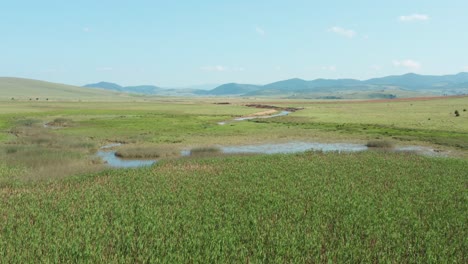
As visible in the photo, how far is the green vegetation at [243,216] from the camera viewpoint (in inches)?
551

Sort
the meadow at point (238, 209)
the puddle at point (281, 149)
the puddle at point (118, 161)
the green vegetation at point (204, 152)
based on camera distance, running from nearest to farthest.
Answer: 1. the meadow at point (238, 209)
2. the puddle at point (118, 161)
3. the puddle at point (281, 149)
4. the green vegetation at point (204, 152)

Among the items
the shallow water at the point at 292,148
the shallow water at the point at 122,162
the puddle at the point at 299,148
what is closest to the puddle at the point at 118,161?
the shallow water at the point at 122,162

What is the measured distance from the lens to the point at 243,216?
1784 centimetres

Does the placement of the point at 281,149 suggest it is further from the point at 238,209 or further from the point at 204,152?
the point at 238,209

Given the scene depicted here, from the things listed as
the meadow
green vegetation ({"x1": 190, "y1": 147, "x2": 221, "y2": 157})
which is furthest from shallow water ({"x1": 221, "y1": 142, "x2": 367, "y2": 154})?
the meadow

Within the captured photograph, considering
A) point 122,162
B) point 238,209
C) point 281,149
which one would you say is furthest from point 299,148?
point 238,209

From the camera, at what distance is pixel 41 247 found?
46.6 ft

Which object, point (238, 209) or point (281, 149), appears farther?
point (281, 149)

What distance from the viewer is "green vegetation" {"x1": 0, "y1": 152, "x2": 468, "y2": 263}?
1400 centimetres

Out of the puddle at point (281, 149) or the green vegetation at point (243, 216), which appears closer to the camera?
the green vegetation at point (243, 216)

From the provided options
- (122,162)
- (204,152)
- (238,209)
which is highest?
(238,209)

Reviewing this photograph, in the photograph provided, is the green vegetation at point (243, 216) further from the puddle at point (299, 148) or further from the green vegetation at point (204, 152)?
the puddle at point (299, 148)

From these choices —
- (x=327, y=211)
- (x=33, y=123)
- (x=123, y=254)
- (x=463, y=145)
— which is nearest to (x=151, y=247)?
(x=123, y=254)

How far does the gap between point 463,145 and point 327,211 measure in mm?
30084
